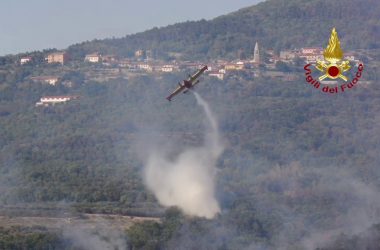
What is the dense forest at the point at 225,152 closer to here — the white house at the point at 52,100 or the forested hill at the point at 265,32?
the white house at the point at 52,100

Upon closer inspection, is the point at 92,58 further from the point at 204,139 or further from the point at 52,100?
the point at 204,139

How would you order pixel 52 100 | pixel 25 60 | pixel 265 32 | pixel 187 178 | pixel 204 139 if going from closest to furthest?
1. pixel 187 178
2. pixel 204 139
3. pixel 52 100
4. pixel 25 60
5. pixel 265 32

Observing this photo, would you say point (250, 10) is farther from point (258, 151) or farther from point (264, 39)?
point (258, 151)

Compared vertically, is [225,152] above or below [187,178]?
below

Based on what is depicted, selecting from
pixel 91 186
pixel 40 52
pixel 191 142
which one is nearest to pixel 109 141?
pixel 191 142

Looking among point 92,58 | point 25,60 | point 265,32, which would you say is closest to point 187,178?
point 92,58
